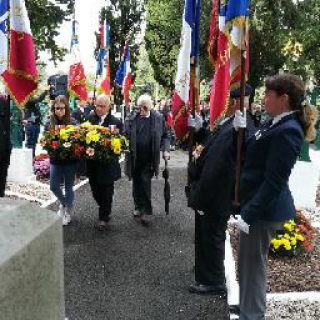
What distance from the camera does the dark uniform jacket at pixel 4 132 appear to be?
6029mm

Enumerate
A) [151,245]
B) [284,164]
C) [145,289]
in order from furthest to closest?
[151,245] < [145,289] < [284,164]

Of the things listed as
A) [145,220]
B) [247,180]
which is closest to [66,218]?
[145,220]

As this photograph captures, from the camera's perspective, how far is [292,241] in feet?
17.5

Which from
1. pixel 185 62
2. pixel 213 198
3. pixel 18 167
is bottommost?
pixel 18 167

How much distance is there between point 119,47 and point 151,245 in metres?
29.3

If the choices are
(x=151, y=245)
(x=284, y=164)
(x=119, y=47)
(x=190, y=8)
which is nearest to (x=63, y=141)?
(x=151, y=245)

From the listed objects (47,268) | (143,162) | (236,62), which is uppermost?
(236,62)

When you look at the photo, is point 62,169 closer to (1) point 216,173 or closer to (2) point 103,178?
(2) point 103,178

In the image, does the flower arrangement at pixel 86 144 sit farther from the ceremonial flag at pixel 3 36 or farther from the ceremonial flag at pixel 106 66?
the ceremonial flag at pixel 106 66

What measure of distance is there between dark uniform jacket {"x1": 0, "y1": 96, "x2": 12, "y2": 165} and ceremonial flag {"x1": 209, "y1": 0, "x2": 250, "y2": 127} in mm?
2935

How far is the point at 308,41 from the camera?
23.8 metres

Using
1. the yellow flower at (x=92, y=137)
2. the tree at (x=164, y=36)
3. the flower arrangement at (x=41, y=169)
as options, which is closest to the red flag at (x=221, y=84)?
the yellow flower at (x=92, y=137)

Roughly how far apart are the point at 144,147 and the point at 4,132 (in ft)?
6.77

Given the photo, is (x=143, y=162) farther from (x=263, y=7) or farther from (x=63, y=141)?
(x=263, y=7)
